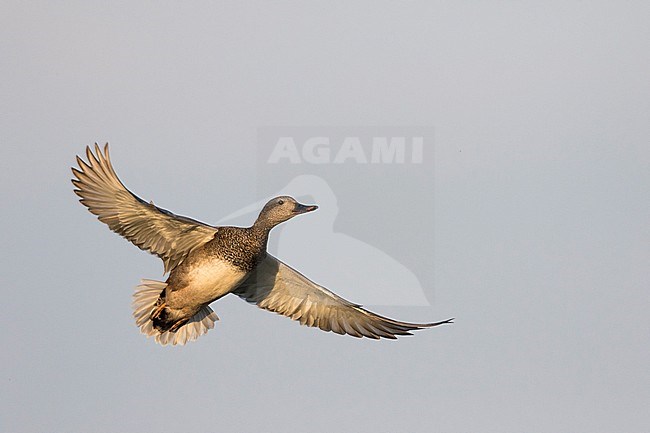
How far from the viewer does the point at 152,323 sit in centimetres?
1557

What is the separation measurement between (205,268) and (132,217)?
1116 mm

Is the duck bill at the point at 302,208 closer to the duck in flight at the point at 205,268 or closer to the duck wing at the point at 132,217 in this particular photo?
the duck in flight at the point at 205,268

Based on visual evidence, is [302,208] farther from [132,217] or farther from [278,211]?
[132,217]

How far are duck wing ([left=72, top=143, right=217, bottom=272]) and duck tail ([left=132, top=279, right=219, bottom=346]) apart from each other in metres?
0.69

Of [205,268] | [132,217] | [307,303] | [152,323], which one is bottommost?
[152,323]

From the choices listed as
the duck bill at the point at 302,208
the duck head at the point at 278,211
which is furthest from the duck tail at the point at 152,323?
the duck bill at the point at 302,208

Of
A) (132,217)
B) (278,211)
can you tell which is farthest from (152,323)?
Answer: (278,211)

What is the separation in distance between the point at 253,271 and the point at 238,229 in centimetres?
65

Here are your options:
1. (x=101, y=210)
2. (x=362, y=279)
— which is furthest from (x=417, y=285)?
(x=101, y=210)

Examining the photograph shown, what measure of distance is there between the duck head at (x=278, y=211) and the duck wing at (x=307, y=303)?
0.89 m

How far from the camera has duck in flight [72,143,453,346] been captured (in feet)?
46.2

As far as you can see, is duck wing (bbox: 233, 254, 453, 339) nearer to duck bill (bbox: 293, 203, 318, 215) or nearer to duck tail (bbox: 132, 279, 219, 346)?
duck tail (bbox: 132, 279, 219, 346)

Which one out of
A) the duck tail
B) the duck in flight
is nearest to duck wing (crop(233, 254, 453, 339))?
the duck in flight

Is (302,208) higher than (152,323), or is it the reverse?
(302,208)
